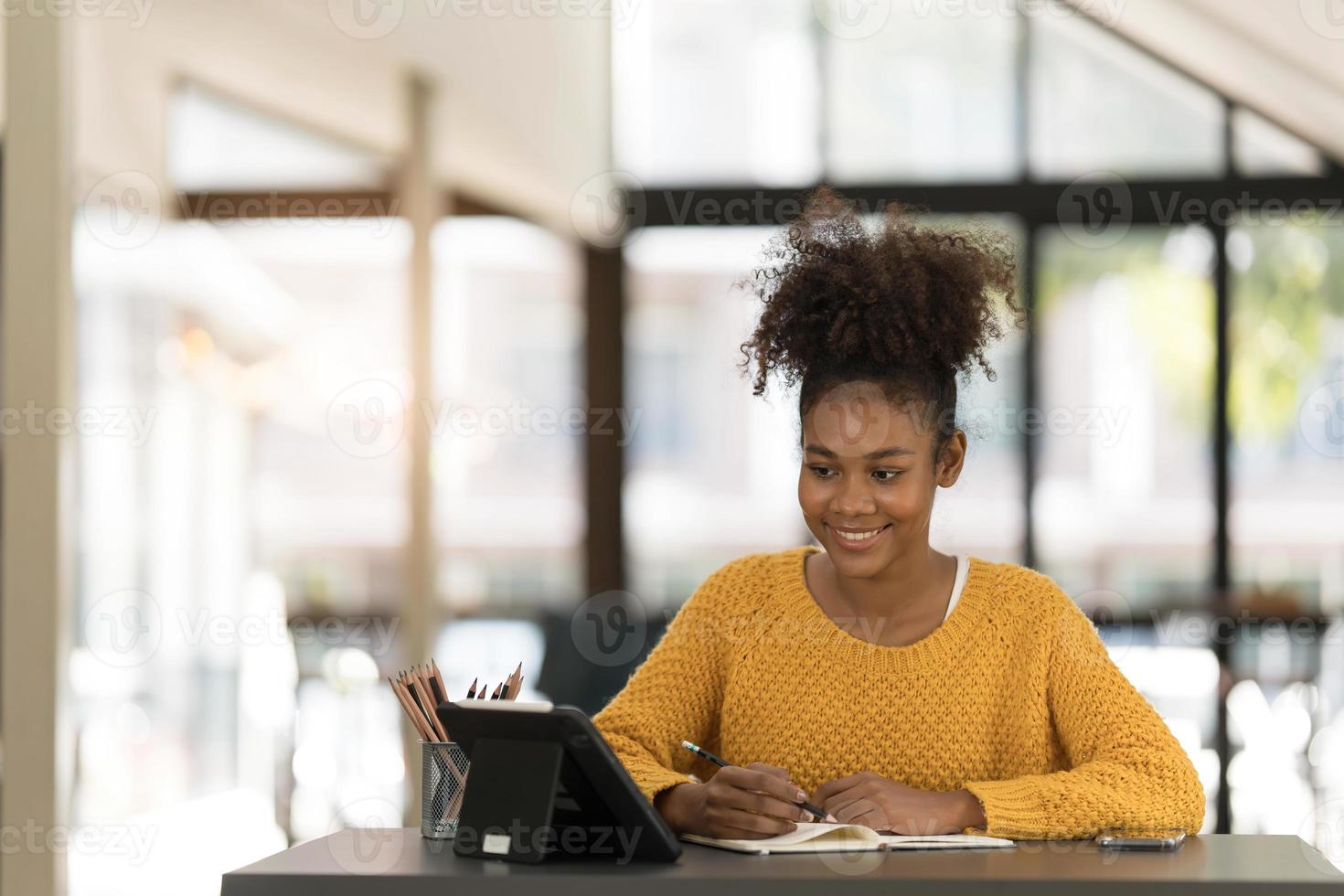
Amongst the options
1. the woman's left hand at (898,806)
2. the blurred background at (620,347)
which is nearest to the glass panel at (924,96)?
the blurred background at (620,347)

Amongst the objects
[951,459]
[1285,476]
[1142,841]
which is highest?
[951,459]

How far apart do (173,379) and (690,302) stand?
2.03m

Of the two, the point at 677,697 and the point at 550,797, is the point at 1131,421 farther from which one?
the point at 550,797

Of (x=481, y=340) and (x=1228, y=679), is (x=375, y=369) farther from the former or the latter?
(x=1228, y=679)

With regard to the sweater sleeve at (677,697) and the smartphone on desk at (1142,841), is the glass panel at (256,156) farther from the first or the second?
the smartphone on desk at (1142,841)

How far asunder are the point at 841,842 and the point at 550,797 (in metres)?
0.31

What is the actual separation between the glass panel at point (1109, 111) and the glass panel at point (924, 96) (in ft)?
0.41

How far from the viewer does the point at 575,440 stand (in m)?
6.01

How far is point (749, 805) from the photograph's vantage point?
1.60 meters

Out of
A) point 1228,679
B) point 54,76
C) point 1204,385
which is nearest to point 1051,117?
point 1204,385

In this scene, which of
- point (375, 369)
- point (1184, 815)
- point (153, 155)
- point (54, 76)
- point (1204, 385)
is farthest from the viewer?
point (1204, 385)

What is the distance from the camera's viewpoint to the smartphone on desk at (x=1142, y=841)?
1572mm

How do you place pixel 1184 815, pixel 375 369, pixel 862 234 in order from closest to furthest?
pixel 1184 815 → pixel 862 234 → pixel 375 369

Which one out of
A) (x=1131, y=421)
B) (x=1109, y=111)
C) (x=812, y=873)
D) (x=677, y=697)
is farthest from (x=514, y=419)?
(x=812, y=873)
